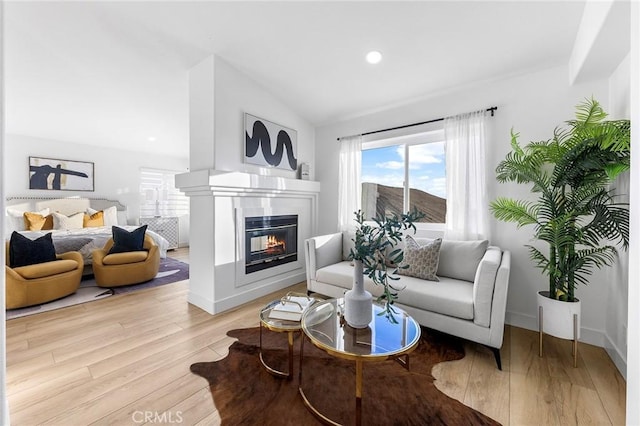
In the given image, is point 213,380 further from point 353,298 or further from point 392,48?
point 392,48

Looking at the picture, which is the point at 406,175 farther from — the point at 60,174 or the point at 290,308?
the point at 60,174

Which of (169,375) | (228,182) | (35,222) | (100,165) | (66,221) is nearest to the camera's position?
(169,375)

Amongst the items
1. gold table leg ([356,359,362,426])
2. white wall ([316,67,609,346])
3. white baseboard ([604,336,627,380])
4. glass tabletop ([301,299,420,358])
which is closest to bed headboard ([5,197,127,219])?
glass tabletop ([301,299,420,358])

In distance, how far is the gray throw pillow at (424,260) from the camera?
243cm

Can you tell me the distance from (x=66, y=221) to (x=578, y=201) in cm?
683

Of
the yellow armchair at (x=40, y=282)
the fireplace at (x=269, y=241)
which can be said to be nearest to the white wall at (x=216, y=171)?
the fireplace at (x=269, y=241)

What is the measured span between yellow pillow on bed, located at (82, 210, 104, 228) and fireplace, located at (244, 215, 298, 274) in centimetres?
377

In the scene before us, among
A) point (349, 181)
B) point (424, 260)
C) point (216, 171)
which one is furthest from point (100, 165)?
point (424, 260)

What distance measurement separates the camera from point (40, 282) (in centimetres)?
270

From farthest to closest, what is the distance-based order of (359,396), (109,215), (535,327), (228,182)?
(109,215) → (228,182) → (535,327) → (359,396)

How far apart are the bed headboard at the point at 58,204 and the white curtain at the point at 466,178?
6155 mm

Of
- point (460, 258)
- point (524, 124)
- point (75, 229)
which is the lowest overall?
point (460, 258)

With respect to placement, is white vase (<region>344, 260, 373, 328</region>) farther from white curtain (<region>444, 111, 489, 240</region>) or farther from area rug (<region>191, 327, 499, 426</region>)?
white curtain (<region>444, 111, 489, 240</region>)

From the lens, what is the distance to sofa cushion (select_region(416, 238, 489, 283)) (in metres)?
2.41
